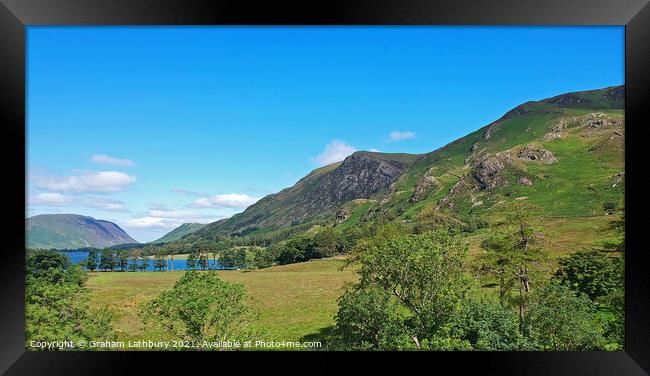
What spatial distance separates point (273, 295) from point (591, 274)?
1121 centimetres

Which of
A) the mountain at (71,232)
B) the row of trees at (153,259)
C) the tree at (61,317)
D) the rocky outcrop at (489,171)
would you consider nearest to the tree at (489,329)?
the tree at (61,317)

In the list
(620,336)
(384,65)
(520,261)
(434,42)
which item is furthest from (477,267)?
(384,65)

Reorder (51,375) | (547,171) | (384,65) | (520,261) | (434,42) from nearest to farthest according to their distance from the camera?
(51,375), (520,261), (434,42), (384,65), (547,171)

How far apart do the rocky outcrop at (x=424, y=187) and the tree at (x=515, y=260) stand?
103ft

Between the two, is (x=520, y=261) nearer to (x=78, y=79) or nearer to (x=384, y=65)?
(x=384, y=65)

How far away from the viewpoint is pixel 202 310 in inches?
277

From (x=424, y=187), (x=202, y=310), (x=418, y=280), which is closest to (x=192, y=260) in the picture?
(x=202, y=310)

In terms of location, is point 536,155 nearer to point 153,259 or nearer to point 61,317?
point 153,259

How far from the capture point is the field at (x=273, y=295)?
39.8 ft

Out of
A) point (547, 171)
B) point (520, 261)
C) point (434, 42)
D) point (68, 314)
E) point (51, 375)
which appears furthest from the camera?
point (547, 171)

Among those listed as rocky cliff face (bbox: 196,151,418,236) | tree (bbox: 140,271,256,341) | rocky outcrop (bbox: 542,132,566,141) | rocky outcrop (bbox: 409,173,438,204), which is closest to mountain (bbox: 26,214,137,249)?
tree (bbox: 140,271,256,341)

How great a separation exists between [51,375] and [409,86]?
48.1ft

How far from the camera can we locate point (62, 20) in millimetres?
2887

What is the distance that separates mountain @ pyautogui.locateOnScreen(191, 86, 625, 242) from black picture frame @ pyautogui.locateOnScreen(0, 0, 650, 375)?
22.7 m
